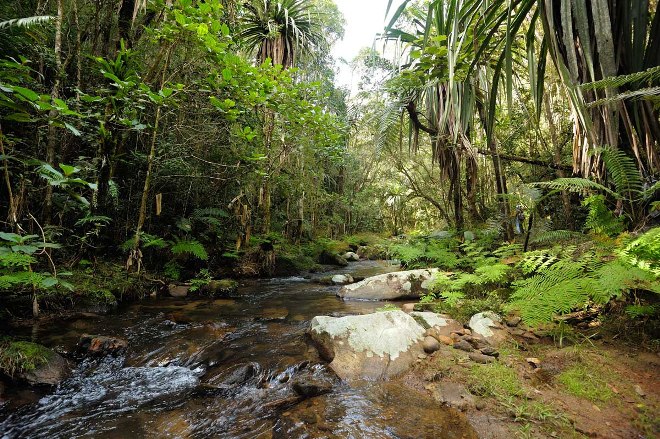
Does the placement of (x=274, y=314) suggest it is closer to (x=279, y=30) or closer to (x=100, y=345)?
(x=100, y=345)

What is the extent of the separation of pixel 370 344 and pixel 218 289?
380cm

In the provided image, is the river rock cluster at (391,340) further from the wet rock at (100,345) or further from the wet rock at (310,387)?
the wet rock at (100,345)

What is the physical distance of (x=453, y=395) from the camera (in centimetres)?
195

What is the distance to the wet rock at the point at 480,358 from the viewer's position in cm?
221

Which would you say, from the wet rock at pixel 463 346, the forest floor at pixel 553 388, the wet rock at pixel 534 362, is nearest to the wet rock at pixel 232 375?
the forest floor at pixel 553 388

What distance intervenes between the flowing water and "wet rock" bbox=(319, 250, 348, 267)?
642 cm

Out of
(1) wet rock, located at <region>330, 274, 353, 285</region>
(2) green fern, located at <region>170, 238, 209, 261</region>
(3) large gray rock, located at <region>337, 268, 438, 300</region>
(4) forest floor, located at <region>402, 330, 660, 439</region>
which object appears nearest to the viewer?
(4) forest floor, located at <region>402, 330, 660, 439</region>

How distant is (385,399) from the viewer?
2.05m

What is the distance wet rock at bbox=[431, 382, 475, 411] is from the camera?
1.85 meters

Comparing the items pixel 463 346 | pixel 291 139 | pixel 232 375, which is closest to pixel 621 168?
pixel 463 346

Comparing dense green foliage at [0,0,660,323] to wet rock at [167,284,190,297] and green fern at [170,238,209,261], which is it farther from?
wet rock at [167,284,190,297]

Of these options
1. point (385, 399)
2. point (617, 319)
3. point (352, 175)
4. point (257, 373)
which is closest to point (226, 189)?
point (257, 373)

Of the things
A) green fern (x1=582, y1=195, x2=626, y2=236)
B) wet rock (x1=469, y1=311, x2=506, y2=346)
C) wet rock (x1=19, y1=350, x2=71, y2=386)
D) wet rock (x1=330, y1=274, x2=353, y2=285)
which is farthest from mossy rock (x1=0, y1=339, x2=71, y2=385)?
wet rock (x1=330, y1=274, x2=353, y2=285)

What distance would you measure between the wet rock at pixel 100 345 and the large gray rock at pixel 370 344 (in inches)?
73.2
